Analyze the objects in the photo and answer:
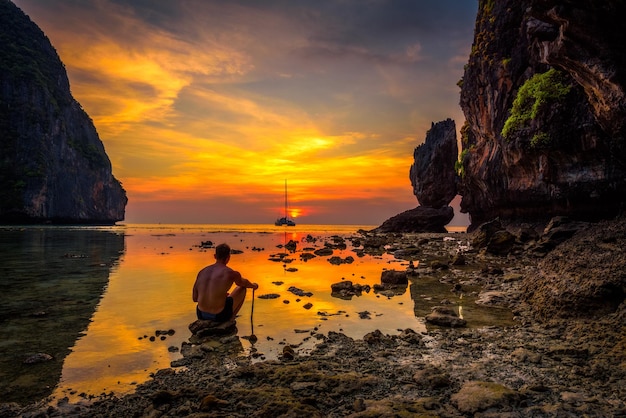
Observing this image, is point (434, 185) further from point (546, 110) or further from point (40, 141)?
point (40, 141)

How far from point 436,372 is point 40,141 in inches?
5291

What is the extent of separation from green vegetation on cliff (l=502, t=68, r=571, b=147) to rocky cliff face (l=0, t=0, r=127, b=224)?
373ft

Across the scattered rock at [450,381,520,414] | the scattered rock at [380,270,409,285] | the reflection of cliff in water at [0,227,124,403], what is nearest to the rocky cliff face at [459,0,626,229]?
the scattered rock at [380,270,409,285]

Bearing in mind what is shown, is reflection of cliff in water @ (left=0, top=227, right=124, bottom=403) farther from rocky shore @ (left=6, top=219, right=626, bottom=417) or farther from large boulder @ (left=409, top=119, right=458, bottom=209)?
large boulder @ (left=409, top=119, right=458, bottom=209)

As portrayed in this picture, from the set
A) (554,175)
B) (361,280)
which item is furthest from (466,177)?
(361,280)

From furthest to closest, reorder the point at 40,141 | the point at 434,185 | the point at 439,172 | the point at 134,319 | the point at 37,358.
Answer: the point at 40,141, the point at 434,185, the point at 439,172, the point at 134,319, the point at 37,358

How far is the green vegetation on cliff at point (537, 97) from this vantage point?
2452 centimetres

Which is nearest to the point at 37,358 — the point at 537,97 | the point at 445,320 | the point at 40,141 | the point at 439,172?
the point at 445,320

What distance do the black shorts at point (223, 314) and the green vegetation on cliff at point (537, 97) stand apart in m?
24.8

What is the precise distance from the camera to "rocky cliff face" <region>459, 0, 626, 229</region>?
1300cm

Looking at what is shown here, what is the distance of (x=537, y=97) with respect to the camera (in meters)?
25.8

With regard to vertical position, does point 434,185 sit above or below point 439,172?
below

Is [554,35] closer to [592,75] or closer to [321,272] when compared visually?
[592,75]

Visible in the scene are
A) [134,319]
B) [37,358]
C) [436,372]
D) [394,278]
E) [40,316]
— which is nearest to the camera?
[436,372]
